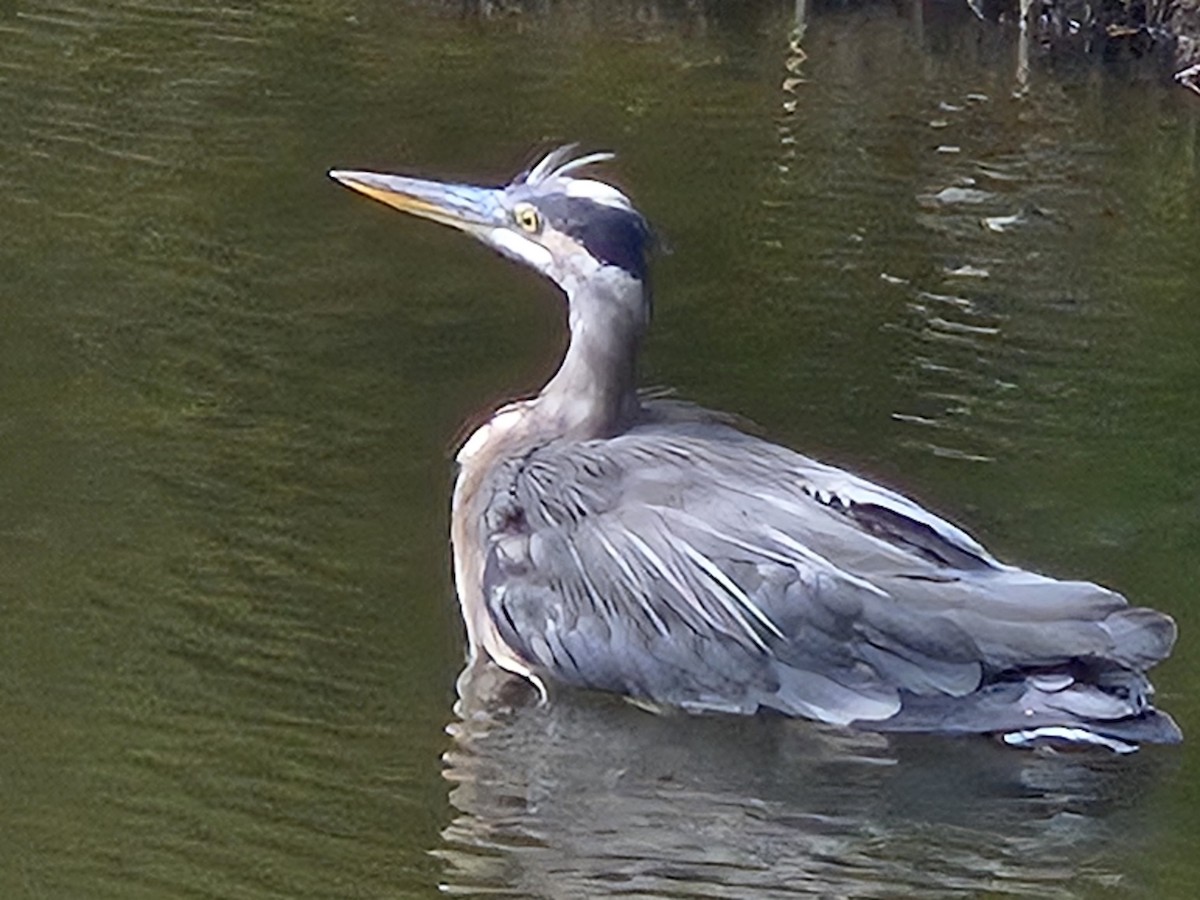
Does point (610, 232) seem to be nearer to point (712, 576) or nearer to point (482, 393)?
point (712, 576)

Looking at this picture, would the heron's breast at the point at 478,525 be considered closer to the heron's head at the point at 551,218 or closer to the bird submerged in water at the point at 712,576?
A: the bird submerged in water at the point at 712,576

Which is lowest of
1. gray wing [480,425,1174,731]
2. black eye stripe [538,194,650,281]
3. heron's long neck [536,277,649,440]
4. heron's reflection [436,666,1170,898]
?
heron's reflection [436,666,1170,898]

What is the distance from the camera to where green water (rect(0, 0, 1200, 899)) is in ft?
21.6

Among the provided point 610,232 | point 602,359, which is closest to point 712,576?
point 602,359

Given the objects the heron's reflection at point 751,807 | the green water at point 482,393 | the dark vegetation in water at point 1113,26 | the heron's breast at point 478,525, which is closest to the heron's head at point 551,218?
the heron's breast at point 478,525

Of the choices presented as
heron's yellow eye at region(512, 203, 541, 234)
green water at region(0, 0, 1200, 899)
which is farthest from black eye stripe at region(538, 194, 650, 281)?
green water at region(0, 0, 1200, 899)

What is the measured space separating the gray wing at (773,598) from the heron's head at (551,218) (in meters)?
0.47

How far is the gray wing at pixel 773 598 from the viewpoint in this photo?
7012 millimetres

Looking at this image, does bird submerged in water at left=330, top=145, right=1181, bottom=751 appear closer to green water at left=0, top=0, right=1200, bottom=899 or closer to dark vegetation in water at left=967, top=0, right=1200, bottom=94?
green water at left=0, top=0, right=1200, bottom=899

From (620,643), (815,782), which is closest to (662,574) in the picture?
(620,643)

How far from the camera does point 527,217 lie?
791 centimetres

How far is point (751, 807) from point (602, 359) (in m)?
1.47

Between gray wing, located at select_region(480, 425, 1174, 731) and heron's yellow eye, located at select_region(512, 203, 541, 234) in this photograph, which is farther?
heron's yellow eye, located at select_region(512, 203, 541, 234)

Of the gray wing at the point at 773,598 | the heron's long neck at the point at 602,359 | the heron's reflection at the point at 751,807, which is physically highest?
the heron's long neck at the point at 602,359
